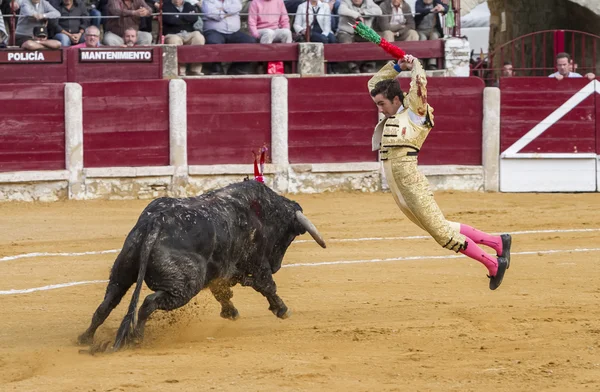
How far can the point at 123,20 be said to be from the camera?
12.4 m

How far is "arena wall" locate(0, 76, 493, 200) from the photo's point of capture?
1188 centimetres

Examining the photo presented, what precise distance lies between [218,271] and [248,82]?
6.91 meters

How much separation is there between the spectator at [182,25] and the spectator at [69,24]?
3.05ft

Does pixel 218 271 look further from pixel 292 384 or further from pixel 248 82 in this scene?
pixel 248 82

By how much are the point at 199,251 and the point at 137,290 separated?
376 millimetres

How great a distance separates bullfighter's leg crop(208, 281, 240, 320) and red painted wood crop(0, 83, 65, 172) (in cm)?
621

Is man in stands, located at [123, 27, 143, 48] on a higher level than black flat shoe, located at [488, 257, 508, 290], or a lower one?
higher

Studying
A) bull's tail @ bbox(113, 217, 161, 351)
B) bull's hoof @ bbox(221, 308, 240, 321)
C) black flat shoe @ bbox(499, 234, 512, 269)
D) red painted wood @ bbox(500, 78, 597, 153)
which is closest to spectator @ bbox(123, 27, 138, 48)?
red painted wood @ bbox(500, 78, 597, 153)

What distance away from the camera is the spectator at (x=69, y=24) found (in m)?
12.2

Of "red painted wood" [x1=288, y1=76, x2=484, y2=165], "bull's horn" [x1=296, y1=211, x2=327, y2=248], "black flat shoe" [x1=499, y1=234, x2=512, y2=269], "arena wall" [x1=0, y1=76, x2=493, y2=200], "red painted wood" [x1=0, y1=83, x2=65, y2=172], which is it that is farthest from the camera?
"red painted wood" [x1=288, y1=76, x2=484, y2=165]

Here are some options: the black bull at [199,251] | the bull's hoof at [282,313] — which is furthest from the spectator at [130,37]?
the bull's hoof at [282,313]

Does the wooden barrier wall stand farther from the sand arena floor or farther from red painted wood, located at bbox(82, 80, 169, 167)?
the sand arena floor

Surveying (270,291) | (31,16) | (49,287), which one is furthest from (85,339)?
(31,16)

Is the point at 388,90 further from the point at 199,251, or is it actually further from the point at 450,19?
the point at 450,19
